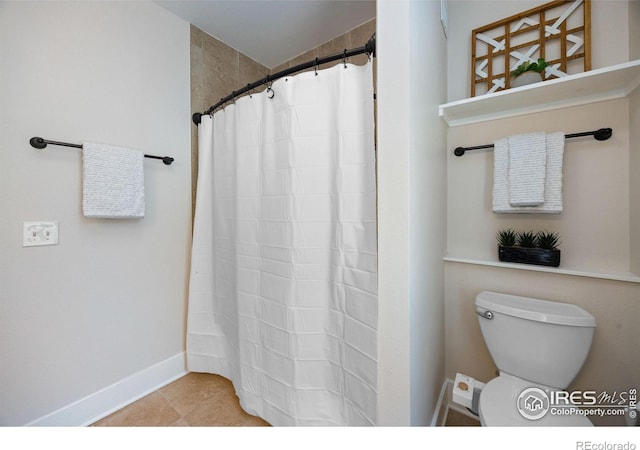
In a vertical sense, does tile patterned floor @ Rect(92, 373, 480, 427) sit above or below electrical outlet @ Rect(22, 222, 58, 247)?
below

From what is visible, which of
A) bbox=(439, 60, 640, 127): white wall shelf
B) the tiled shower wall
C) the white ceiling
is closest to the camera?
bbox=(439, 60, 640, 127): white wall shelf

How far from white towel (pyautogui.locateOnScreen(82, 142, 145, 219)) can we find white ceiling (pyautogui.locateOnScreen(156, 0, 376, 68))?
102 centimetres

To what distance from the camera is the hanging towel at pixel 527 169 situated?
1177 millimetres

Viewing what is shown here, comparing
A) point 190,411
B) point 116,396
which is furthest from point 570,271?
point 116,396

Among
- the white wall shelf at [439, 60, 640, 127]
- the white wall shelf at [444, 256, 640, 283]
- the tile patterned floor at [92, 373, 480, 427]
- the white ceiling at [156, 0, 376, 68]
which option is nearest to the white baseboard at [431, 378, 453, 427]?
the tile patterned floor at [92, 373, 480, 427]

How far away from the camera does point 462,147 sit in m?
1.45

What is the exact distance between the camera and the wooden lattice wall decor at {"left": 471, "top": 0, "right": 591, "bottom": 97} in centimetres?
119

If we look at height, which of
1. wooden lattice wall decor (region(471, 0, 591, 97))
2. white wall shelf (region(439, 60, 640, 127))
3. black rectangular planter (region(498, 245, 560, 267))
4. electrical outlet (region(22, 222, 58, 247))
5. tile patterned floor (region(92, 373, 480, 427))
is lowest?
tile patterned floor (region(92, 373, 480, 427))

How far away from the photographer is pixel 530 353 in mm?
1085

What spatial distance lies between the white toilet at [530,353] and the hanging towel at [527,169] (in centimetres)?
50

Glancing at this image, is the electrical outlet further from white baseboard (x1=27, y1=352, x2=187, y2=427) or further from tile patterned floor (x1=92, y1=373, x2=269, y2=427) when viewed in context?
tile patterned floor (x1=92, y1=373, x2=269, y2=427)

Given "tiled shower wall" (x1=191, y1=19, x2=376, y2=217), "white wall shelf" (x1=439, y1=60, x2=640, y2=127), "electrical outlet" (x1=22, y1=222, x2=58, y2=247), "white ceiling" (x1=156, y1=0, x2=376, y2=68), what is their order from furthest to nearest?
"tiled shower wall" (x1=191, y1=19, x2=376, y2=217) → "white ceiling" (x1=156, y1=0, x2=376, y2=68) → "electrical outlet" (x1=22, y1=222, x2=58, y2=247) → "white wall shelf" (x1=439, y1=60, x2=640, y2=127)

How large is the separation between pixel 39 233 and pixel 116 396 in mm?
977
